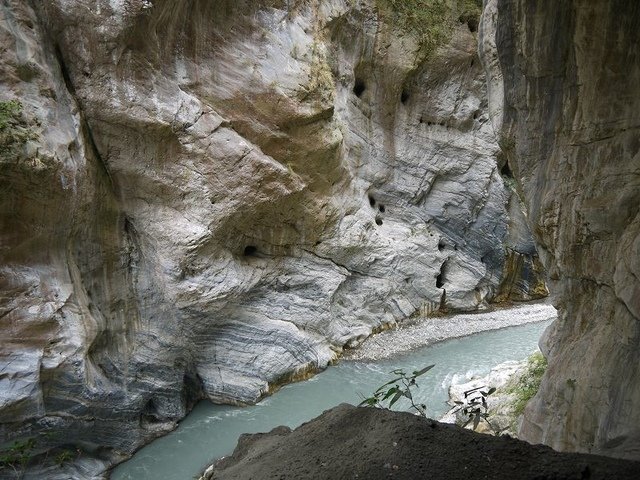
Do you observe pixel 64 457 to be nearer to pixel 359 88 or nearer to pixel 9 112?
pixel 9 112

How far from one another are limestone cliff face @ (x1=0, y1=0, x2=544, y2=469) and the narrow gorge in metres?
0.04

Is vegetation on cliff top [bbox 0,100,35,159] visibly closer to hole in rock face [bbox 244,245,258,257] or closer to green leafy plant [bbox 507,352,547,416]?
hole in rock face [bbox 244,245,258,257]

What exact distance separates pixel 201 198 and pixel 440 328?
25.7 feet

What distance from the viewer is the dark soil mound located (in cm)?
193

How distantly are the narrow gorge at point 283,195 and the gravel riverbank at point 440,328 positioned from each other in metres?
0.49

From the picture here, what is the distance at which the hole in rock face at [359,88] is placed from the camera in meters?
14.0

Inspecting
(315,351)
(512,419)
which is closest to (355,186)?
(315,351)

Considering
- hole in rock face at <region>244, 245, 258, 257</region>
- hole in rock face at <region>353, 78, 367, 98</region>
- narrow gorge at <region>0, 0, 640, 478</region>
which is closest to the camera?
narrow gorge at <region>0, 0, 640, 478</region>

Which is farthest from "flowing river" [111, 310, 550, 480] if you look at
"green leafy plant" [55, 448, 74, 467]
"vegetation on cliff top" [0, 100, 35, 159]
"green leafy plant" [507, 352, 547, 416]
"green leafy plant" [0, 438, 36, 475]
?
"vegetation on cliff top" [0, 100, 35, 159]

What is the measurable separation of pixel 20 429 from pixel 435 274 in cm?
1133

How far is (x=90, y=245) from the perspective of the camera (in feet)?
26.2

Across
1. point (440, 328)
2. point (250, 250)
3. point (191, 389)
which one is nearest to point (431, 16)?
point (250, 250)

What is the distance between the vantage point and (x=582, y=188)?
4.50 meters

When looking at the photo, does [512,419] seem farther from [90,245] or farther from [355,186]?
[355,186]
